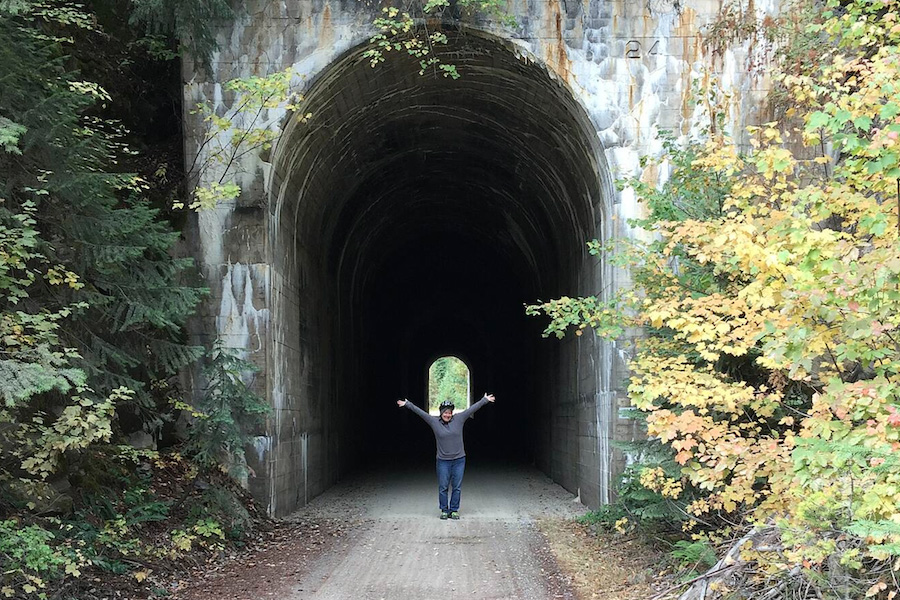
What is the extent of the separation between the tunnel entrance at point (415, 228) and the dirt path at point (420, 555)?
3.13ft

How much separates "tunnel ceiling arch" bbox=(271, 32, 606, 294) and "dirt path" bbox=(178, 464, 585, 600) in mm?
3745

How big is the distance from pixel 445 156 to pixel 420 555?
7907 millimetres

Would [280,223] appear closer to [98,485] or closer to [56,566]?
[98,485]

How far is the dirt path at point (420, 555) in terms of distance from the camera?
614cm

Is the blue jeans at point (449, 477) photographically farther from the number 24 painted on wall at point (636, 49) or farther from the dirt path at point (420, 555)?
the number 24 painted on wall at point (636, 49)

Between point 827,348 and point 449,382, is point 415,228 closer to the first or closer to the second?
point 827,348

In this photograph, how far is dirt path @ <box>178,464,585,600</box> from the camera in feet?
20.1

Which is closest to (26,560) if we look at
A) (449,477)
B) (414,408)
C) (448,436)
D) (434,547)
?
(434,547)

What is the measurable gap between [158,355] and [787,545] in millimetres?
6000

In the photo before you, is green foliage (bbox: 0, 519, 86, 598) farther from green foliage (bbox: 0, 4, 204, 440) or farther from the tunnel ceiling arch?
the tunnel ceiling arch

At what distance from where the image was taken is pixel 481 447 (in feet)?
80.0

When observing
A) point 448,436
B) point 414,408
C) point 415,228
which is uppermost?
point 415,228

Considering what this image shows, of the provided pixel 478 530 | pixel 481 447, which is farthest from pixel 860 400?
pixel 481 447

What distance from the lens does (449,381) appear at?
2303 inches
